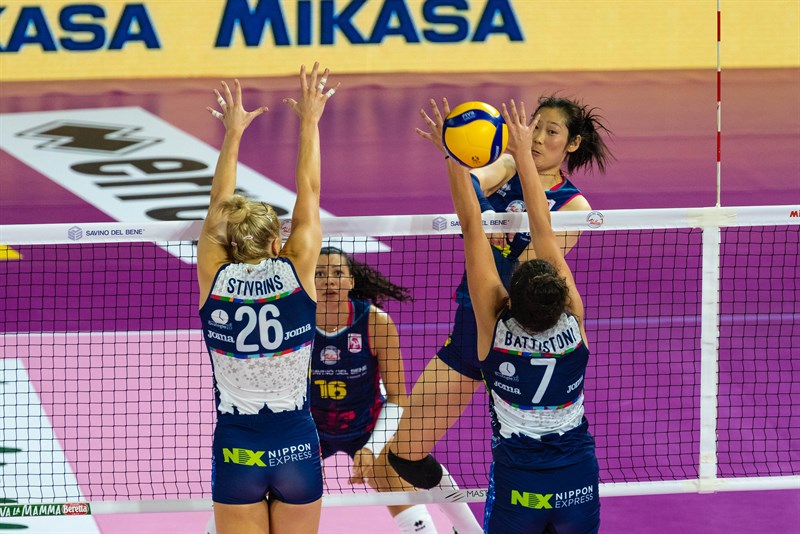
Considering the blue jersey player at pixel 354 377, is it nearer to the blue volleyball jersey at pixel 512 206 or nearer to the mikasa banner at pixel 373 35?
the blue volleyball jersey at pixel 512 206

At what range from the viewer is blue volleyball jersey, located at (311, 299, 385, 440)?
18.3ft

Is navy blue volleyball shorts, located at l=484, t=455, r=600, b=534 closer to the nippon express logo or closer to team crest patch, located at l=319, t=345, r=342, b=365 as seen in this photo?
team crest patch, located at l=319, t=345, r=342, b=365

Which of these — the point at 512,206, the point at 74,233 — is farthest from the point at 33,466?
the point at 512,206

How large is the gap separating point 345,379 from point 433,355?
3.20 m

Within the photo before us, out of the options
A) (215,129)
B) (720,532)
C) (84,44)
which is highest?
(84,44)

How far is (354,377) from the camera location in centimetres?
561

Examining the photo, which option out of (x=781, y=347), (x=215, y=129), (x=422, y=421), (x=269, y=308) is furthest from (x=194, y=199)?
(x=269, y=308)

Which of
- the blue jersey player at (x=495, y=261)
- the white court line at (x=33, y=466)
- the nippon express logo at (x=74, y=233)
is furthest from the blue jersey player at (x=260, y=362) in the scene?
the white court line at (x=33, y=466)

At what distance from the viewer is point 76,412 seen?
25.2 feet

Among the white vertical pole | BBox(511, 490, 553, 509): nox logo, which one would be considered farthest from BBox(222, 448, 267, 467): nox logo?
the white vertical pole

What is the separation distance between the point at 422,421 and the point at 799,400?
367cm

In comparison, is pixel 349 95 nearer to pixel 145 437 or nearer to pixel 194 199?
Result: pixel 194 199

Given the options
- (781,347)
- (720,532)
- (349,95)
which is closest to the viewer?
(720,532)

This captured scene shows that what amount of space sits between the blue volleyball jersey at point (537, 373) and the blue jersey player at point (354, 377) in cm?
114
